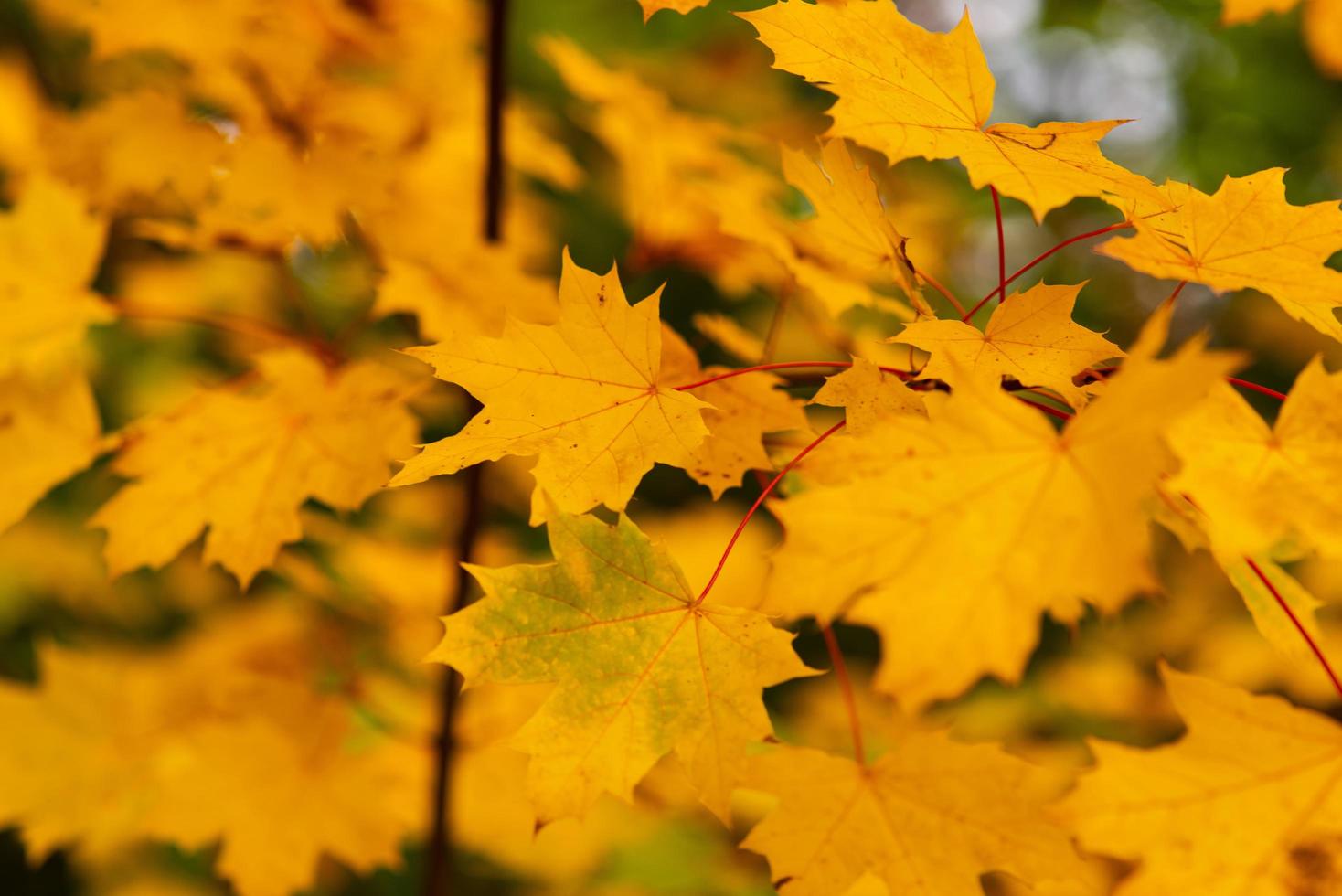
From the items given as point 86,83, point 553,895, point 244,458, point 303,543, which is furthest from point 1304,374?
point 86,83

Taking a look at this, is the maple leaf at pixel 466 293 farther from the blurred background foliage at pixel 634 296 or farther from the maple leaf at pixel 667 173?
the maple leaf at pixel 667 173

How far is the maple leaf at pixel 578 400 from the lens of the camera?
2.32ft

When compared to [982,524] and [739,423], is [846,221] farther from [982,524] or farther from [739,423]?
[982,524]

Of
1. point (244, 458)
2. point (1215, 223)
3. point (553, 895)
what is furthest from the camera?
point (553, 895)

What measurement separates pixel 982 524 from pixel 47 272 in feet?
3.60

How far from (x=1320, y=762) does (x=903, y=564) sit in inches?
16.1

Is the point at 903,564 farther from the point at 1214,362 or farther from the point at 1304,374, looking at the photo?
the point at 1304,374

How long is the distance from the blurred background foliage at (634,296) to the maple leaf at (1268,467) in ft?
1.48

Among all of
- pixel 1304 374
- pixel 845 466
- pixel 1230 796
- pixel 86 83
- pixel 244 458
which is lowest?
pixel 86 83

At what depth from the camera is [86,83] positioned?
94.0 inches

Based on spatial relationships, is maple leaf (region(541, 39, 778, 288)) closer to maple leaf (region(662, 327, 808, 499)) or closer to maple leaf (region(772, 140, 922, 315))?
maple leaf (region(772, 140, 922, 315))

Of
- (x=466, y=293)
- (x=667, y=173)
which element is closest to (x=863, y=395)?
(x=466, y=293)

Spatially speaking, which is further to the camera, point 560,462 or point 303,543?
point 303,543

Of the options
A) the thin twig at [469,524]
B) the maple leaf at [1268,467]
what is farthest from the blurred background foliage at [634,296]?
the maple leaf at [1268,467]
